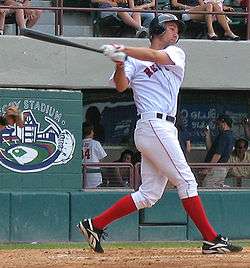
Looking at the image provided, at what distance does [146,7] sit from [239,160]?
2912 millimetres

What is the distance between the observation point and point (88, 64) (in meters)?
15.9

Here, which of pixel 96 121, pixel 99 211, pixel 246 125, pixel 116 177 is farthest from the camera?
pixel 246 125

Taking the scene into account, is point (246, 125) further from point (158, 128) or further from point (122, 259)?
point (122, 259)

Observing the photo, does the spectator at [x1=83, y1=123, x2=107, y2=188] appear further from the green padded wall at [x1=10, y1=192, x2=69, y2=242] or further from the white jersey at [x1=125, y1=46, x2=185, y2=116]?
the white jersey at [x1=125, y1=46, x2=185, y2=116]

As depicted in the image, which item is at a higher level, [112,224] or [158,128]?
[158,128]

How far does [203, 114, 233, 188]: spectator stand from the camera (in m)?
15.6

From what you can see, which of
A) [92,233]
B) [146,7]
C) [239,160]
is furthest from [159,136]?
[146,7]

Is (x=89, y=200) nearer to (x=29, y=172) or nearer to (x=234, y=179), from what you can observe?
(x=29, y=172)

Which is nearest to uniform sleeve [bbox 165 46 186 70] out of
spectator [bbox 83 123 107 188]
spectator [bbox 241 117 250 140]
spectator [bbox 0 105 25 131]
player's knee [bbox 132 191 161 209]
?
player's knee [bbox 132 191 161 209]

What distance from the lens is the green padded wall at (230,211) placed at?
15.4 m

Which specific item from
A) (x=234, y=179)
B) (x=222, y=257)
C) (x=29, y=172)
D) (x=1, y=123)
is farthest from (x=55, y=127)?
(x=222, y=257)

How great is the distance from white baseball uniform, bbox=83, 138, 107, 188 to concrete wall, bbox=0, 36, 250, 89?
3.17 feet

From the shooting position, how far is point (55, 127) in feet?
49.7

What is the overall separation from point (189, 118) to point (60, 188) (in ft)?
10.5
